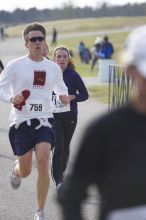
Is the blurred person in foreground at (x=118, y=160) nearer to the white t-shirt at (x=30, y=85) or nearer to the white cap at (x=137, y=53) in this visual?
the white cap at (x=137, y=53)

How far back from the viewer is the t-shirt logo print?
6.33 m

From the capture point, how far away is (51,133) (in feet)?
21.0

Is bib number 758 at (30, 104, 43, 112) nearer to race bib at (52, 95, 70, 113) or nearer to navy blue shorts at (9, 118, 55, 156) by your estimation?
navy blue shorts at (9, 118, 55, 156)

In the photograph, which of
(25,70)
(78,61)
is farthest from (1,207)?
(78,61)

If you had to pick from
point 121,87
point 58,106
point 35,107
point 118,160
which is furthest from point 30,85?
point 121,87

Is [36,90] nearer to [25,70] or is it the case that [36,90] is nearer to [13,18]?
[25,70]

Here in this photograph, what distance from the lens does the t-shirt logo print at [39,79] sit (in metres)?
6.33

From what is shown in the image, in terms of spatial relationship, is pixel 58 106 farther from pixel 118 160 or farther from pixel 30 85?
pixel 118 160

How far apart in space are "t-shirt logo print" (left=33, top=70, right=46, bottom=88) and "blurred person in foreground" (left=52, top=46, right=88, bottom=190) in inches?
34.0

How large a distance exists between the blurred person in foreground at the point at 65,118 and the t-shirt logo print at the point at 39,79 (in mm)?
865

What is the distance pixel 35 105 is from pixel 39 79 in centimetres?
25

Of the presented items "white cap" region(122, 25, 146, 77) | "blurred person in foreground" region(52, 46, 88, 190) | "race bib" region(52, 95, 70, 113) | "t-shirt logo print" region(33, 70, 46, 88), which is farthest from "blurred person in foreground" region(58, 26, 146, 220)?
"race bib" region(52, 95, 70, 113)

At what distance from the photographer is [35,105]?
6367mm

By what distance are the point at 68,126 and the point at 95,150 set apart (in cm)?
432
